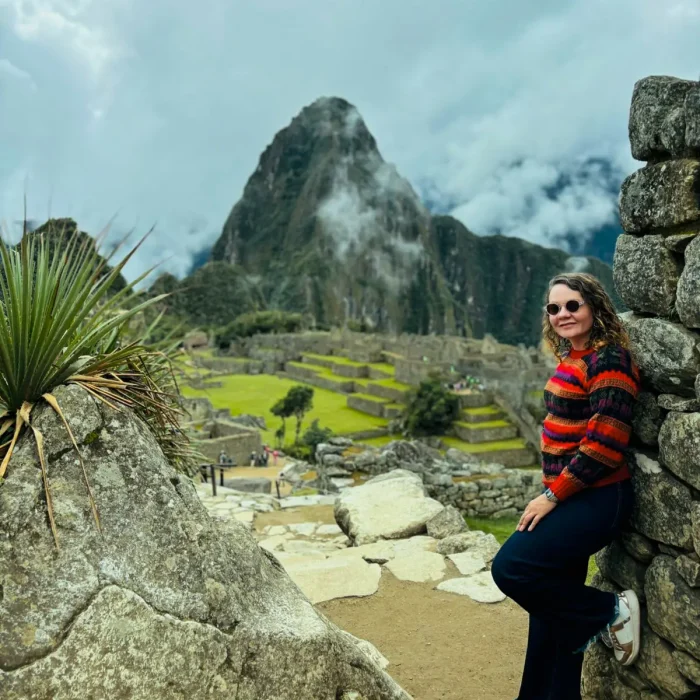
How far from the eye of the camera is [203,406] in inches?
1089

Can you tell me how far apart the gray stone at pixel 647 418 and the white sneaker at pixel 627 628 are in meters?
0.75

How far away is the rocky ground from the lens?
383 centimetres

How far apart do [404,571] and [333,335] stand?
246ft

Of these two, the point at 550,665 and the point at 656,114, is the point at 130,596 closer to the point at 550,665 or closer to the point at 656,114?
the point at 550,665

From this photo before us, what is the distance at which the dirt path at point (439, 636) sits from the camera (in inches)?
143

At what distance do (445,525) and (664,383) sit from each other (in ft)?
14.0

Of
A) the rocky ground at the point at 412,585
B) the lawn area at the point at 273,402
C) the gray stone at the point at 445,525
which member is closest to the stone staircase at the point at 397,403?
the lawn area at the point at 273,402

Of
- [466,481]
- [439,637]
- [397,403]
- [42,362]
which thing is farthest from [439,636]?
[397,403]

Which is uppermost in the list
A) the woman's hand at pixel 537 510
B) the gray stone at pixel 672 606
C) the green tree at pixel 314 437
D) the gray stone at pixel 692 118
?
the gray stone at pixel 692 118

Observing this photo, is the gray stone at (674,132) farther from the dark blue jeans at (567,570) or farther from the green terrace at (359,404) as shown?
the green terrace at (359,404)

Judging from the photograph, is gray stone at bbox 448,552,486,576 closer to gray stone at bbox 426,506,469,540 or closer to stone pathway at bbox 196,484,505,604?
stone pathway at bbox 196,484,505,604

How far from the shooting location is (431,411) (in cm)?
3531

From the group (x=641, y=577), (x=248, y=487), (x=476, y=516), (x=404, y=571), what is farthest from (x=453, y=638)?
(x=248, y=487)

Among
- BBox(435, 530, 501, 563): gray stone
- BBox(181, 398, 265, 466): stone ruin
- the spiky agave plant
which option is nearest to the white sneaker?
the spiky agave plant
